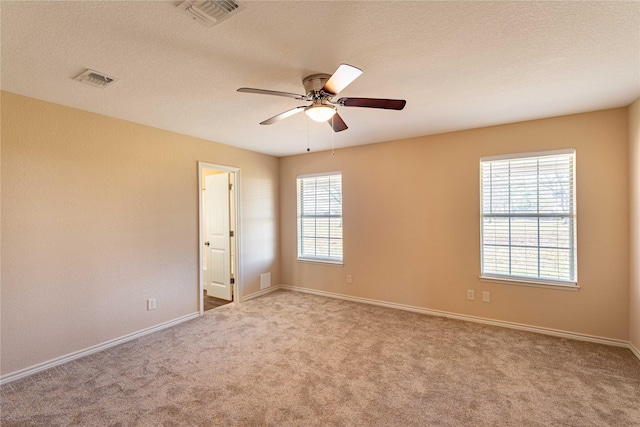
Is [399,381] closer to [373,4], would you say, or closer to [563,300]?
[563,300]

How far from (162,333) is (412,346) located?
2.86 metres

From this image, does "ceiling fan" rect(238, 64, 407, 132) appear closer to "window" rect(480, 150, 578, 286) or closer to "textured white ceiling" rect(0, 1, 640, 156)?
"textured white ceiling" rect(0, 1, 640, 156)

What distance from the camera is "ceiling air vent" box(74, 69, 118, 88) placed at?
2.12 metres

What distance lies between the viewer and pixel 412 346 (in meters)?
2.97

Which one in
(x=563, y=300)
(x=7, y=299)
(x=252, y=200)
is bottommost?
(x=563, y=300)

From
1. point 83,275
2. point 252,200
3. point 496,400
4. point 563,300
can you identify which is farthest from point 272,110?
point 563,300

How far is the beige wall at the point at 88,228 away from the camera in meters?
2.45

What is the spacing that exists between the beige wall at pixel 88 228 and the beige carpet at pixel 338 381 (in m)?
0.34

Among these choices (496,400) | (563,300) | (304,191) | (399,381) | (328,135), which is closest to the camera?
(496,400)

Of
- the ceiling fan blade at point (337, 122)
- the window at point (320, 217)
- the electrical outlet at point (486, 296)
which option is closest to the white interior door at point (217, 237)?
the window at point (320, 217)

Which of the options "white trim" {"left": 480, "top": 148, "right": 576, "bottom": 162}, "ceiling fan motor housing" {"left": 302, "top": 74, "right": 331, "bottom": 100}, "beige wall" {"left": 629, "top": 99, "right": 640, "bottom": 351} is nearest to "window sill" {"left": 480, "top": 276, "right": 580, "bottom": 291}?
"beige wall" {"left": 629, "top": 99, "right": 640, "bottom": 351}

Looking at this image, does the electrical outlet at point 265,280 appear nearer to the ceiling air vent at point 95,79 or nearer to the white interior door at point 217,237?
the white interior door at point 217,237

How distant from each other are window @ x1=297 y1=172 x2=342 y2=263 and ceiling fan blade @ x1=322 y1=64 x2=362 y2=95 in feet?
9.28

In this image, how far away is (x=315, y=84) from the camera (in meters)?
2.17
